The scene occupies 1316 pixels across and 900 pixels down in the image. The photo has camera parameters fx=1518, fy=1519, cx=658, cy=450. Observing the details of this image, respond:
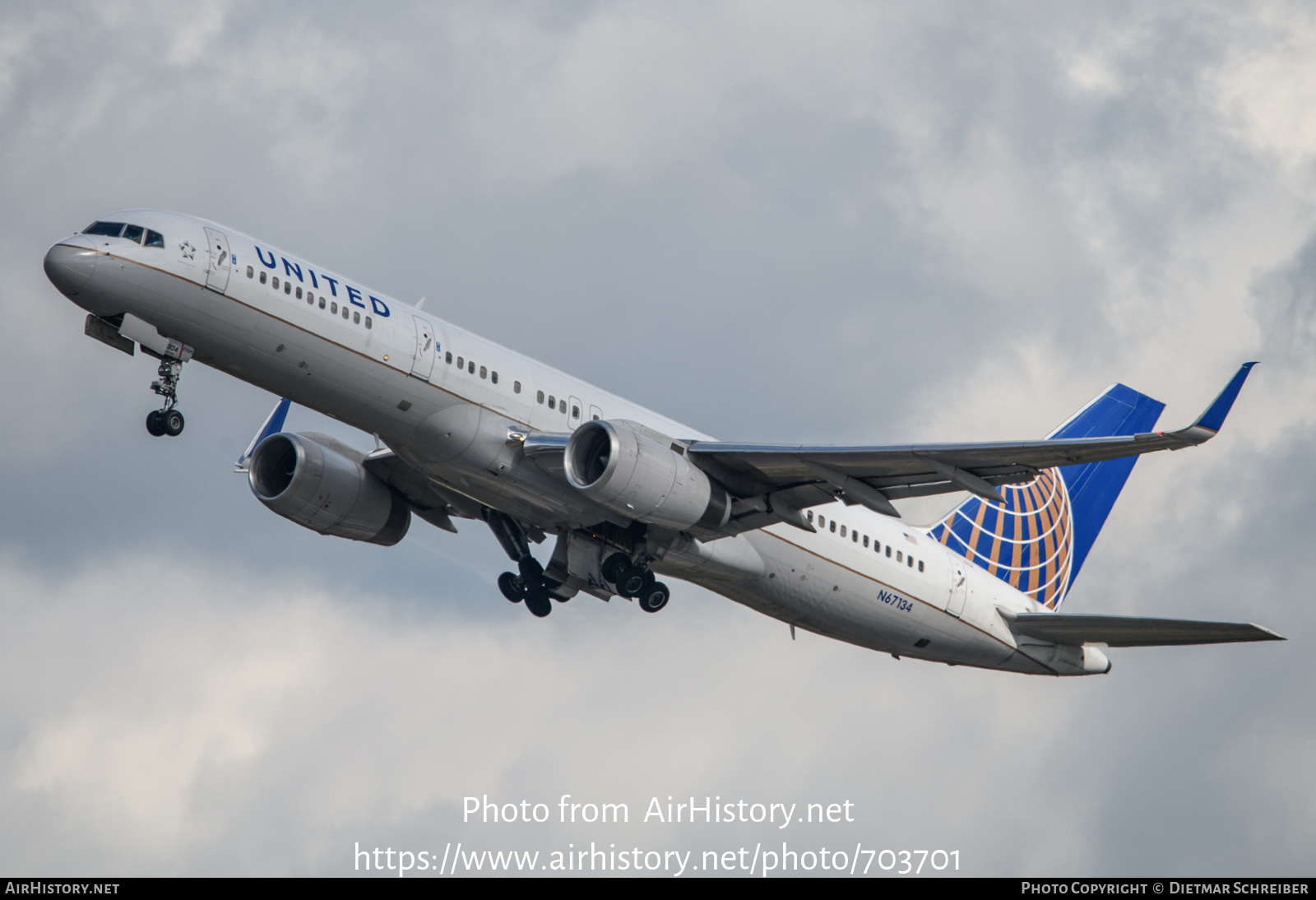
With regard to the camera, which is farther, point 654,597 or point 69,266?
point 654,597

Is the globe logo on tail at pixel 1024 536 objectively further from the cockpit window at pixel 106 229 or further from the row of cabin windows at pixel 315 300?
the cockpit window at pixel 106 229

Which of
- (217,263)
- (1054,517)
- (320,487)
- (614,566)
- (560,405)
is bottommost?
(614,566)

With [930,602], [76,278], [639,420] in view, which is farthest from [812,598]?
[76,278]

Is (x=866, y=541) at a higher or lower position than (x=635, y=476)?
higher

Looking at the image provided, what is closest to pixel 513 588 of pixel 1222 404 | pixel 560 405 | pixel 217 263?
pixel 560 405

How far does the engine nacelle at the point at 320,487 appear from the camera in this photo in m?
36.1

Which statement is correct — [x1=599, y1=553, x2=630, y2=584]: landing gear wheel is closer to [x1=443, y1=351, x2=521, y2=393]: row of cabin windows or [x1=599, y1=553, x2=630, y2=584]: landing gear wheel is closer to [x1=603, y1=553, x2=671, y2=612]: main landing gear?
[x1=603, y1=553, x2=671, y2=612]: main landing gear

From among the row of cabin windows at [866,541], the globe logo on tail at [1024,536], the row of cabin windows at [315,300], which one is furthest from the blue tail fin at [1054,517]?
the row of cabin windows at [315,300]

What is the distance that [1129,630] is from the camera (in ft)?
117

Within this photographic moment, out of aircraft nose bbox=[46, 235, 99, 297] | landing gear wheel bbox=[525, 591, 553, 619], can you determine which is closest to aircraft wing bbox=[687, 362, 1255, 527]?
landing gear wheel bbox=[525, 591, 553, 619]

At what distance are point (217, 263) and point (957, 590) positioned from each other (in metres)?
19.7

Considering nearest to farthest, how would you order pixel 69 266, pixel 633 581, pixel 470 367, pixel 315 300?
pixel 69 266
pixel 315 300
pixel 470 367
pixel 633 581

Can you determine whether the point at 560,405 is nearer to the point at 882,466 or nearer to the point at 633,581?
the point at 633,581

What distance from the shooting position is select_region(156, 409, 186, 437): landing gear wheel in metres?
28.6
